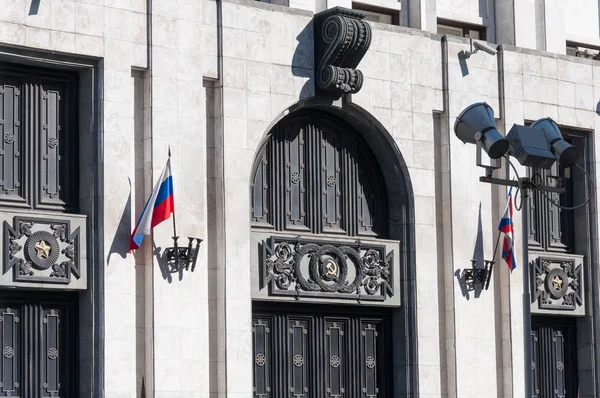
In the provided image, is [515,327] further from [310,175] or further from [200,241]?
[200,241]

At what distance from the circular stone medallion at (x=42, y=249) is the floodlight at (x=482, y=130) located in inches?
318

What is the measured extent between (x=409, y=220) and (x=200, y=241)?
5.81 meters

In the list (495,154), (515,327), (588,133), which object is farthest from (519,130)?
(588,133)

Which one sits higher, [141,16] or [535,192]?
[141,16]

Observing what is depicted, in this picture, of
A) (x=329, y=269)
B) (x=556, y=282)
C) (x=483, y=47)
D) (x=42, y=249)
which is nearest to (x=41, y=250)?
(x=42, y=249)

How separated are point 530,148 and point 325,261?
8.97 meters

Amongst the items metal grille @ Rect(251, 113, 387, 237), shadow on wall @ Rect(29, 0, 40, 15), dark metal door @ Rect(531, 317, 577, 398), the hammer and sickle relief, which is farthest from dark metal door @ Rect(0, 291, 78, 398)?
dark metal door @ Rect(531, 317, 577, 398)

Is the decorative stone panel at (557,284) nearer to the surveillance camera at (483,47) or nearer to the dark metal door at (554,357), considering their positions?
the dark metal door at (554,357)

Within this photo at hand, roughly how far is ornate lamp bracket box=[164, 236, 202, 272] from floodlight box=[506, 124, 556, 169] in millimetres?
7562

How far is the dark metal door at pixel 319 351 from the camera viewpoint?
102ft

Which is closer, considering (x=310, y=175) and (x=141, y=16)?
(x=141, y=16)

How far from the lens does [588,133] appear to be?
3672cm

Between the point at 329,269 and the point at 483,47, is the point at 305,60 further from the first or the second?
the point at 483,47

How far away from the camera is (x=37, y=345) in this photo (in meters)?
27.9
